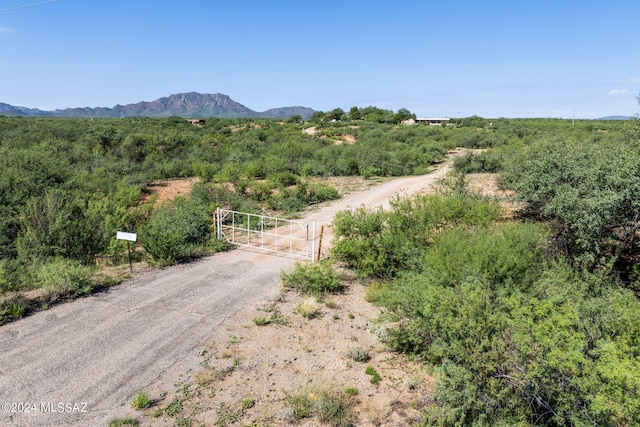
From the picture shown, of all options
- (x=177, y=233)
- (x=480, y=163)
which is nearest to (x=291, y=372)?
(x=177, y=233)

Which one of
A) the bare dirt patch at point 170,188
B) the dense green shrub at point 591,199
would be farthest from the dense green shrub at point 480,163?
the bare dirt patch at point 170,188

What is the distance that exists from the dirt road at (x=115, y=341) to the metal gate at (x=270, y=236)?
191 centimetres

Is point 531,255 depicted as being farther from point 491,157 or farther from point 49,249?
point 491,157

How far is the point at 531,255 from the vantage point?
8.59m

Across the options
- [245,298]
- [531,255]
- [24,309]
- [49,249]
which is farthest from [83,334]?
[531,255]

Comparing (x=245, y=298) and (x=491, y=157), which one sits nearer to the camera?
(x=245, y=298)

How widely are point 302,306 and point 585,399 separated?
580cm

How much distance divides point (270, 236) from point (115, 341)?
28.1ft

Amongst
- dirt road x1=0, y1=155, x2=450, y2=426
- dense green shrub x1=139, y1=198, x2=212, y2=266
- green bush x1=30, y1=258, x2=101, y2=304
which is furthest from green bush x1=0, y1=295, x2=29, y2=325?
dense green shrub x1=139, y1=198, x2=212, y2=266

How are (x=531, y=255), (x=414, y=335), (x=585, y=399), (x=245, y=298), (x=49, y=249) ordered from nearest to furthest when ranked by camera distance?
1. (x=585, y=399)
2. (x=414, y=335)
3. (x=531, y=255)
4. (x=245, y=298)
5. (x=49, y=249)

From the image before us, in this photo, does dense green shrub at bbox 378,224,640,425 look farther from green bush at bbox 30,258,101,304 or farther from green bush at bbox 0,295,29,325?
green bush at bbox 0,295,29,325

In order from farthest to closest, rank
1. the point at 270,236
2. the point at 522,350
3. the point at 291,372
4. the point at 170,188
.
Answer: the point at 170,188 < the point at 270,236 < the point at 291,372 < the point at 522,350

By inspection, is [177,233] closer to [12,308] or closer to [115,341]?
[12,308]

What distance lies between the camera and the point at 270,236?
15969mm
